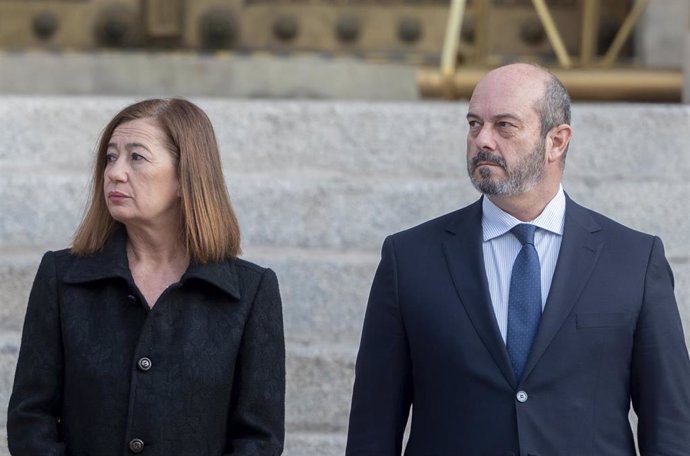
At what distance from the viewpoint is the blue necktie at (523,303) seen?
3791 mm

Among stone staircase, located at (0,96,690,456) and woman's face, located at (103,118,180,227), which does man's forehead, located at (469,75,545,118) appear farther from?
stone staircase, located at (0,96,690,456)

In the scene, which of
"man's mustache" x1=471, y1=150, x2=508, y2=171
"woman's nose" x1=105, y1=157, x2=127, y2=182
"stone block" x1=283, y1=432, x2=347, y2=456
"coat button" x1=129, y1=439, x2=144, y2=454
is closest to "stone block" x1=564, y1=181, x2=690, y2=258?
"stone block" x1=283, y1=432, x2=347, y2=456

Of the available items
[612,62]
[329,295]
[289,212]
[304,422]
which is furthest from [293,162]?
[612,62]

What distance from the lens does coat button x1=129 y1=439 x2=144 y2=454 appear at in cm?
375

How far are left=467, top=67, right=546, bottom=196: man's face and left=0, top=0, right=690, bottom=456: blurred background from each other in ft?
5.49

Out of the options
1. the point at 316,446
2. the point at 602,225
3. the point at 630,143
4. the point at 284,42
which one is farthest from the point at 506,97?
the point at 284,42

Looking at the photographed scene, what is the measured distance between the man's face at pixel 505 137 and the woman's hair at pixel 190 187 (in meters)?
0.58

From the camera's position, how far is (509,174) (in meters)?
3.79

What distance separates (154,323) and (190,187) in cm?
32

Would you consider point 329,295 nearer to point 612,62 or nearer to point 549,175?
point 549,175

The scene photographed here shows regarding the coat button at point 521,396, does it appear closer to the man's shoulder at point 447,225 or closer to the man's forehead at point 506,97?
the man's shoulder at point 447,225

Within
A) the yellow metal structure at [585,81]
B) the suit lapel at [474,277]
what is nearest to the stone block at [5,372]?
the suit lapel at [474,277]

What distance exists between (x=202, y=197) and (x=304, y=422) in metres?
1.66

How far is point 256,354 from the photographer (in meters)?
3.84
